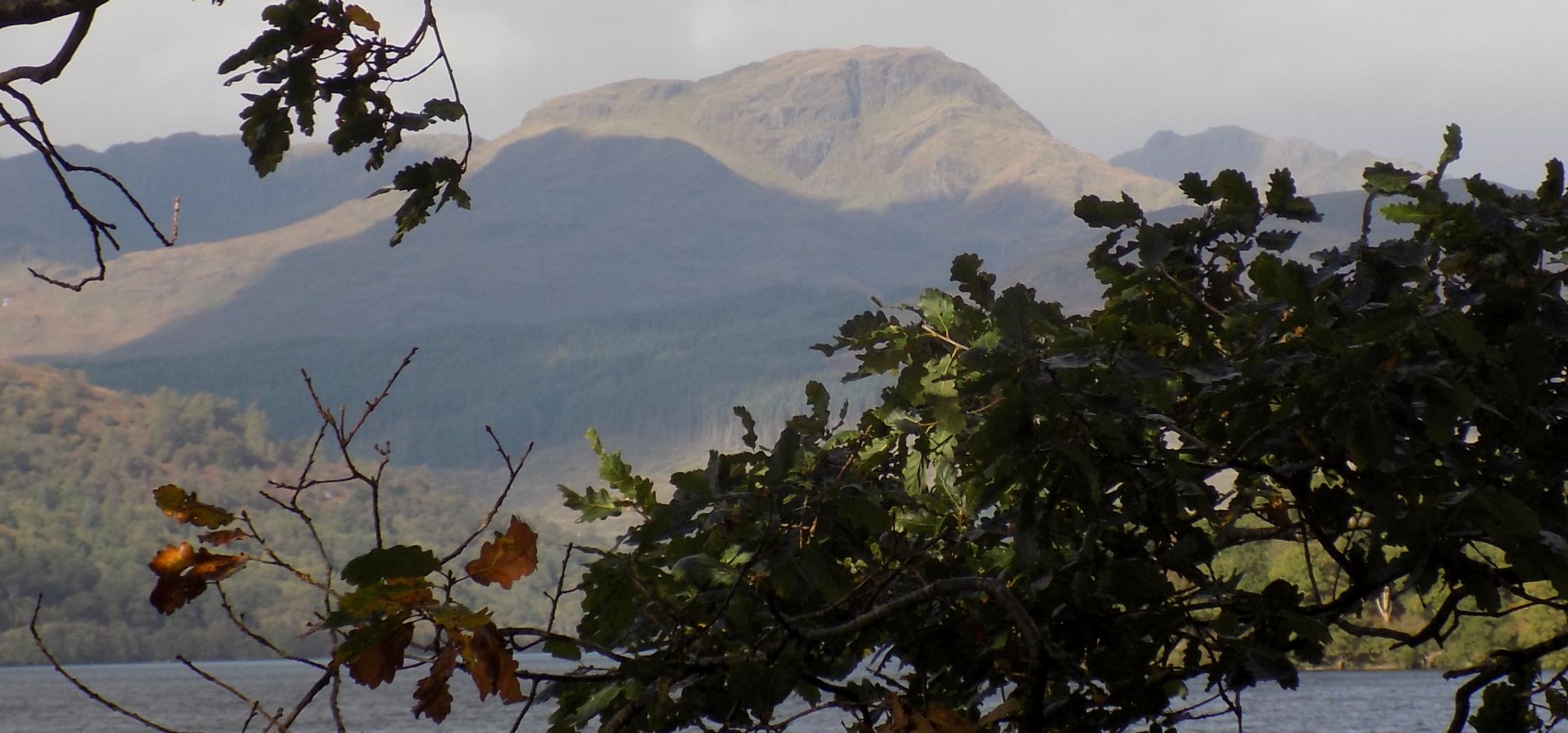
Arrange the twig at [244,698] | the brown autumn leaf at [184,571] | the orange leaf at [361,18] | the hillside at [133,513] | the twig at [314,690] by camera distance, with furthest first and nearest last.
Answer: the hillside at [133,513], the orange leaf at [361,18], the brown autumn leaf at [184,571], the twig at [244,698], the twig at [314,690]

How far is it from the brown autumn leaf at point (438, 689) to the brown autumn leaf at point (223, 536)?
327mm

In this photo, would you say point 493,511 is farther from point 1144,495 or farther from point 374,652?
point 1144,495

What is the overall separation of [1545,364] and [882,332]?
146cm

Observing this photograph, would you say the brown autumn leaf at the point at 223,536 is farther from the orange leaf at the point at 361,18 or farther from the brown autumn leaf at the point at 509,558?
the orange leaf at the point at 361,18

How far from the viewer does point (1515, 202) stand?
281cm

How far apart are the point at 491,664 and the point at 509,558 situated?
0.36 feet

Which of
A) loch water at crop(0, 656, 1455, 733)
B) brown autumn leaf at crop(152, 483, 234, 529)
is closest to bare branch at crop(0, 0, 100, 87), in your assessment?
brown autumn leaf at crop(152, 483, 234, 529)

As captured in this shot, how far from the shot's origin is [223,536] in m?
1.77

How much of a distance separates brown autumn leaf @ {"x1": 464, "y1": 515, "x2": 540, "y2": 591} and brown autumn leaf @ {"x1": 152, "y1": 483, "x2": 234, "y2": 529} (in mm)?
348

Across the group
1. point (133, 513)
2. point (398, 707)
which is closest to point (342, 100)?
point (398, 707)

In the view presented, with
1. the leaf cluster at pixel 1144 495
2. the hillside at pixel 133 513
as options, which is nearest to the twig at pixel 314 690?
the leaf cluster at pixel 1144 495

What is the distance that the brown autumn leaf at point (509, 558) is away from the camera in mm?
1532

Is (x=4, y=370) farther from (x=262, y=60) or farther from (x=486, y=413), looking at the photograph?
(x=262, y=60)

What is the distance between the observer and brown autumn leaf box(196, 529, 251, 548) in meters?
1.75
